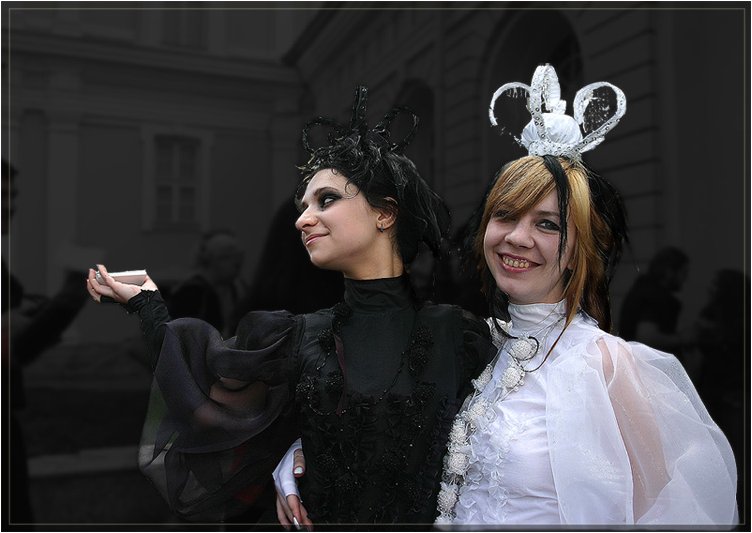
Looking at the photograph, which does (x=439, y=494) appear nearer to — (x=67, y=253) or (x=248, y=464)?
(x=248, y=464)

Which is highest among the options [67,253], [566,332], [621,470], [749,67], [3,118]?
[749,67]

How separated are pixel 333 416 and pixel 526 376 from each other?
1.54 feet

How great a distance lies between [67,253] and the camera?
2438mm

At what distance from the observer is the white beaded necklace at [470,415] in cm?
141

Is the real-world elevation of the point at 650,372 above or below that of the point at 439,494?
above

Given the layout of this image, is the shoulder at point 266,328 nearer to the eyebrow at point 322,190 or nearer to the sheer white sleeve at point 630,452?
the eyebrow at point 322,190

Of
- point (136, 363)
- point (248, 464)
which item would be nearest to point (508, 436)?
point (248, 464)

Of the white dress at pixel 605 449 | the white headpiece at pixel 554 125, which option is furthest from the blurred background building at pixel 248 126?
the white dress at pixel 605 449

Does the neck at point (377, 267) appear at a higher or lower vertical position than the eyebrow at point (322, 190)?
lower

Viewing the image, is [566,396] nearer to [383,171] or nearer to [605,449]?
[605,449]

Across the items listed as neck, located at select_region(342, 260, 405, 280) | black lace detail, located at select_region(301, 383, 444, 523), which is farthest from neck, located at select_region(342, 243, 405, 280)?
black lace detail, located at select_region(301, 383, 444, 523)

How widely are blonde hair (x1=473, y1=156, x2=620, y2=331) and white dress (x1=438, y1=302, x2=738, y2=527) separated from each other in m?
0.13

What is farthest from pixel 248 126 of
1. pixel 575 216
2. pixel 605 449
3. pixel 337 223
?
pixel 605 449

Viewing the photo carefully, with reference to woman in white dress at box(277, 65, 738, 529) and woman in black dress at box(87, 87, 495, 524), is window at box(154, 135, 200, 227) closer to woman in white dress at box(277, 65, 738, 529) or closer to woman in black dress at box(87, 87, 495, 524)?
woman in black dress at box(87, 87, 495, 524)
